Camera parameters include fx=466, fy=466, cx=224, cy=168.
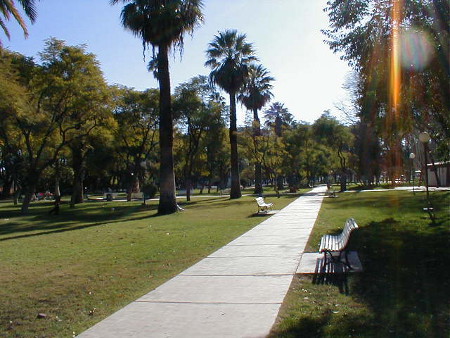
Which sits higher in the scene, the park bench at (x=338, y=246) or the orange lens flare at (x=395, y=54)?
the orange lens flare at (x=395, y=54)

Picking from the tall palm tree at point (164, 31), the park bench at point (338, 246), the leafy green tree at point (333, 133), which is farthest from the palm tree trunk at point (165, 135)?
the leafy green tree at point (333, 133)

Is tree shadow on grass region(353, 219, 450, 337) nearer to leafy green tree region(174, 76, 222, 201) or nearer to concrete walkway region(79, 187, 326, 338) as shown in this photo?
concrete walkway region(79, 187, 326, 338)

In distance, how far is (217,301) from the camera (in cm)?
632

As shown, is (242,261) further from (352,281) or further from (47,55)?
(47,55)

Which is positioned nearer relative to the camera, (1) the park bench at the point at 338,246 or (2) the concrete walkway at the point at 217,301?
(2) the concrete walkway at the point at 217,301

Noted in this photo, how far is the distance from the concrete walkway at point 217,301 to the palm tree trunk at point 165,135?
45.7 ft

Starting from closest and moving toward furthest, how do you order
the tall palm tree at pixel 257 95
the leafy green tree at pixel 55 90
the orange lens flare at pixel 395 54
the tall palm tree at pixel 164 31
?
the orange lens flare at pixel 395 54, the tall palm tree at pixel 164 31, the leafy green tree at pixel 55 90, the tall palm tree at pixel 257 95

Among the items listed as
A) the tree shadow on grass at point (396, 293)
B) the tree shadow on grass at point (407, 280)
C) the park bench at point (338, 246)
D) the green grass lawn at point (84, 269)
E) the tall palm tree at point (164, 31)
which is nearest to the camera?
the tree shadow on grass at point (396, 293)

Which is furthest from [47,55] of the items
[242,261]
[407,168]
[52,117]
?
[407,168]

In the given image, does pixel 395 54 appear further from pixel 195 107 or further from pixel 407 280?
pixel 195 107

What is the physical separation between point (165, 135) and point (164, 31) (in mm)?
5149

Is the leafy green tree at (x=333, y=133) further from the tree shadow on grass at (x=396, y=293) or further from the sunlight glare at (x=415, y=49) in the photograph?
the tree shadow on grass at (x=396, y=293)

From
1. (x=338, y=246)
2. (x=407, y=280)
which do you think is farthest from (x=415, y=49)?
(x=407, y=280)

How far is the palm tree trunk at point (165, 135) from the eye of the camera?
936 inches
